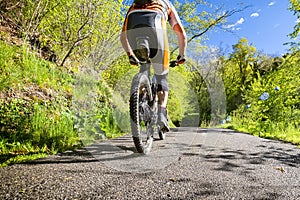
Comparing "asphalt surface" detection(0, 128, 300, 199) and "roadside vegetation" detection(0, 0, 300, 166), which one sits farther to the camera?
"roadside vegetation" detection(0, 0, 300, 166)

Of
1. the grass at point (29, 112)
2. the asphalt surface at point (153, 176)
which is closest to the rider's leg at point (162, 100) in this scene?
the asphalt surface at point (153, 176)

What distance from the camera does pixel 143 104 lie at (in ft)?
8.42

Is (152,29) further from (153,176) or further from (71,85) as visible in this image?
(71,85)

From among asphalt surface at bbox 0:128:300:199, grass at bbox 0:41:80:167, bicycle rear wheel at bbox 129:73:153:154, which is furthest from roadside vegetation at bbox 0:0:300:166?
bicycle rear wheel at bbox 129:73:153:154

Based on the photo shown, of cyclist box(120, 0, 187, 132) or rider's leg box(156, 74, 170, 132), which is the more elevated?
cyclist box(120, 0, 187, 132)

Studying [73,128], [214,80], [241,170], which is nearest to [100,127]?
[73,128]

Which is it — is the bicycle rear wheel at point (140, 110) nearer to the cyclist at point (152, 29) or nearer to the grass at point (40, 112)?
the cyclist at point (152, 29)

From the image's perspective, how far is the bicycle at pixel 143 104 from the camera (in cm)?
231

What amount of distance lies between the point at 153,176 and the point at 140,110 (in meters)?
0.87

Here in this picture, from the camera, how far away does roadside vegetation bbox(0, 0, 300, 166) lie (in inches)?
99.0

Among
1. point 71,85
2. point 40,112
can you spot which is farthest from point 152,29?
point 71,85

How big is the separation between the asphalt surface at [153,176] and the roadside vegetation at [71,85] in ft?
1.31

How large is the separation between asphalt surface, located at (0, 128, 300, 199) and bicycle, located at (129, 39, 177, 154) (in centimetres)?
21

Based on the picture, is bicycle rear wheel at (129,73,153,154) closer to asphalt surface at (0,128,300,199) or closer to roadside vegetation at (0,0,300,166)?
asphalt surface at (0,128,300,199)
